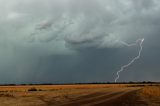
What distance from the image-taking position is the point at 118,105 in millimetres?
34719

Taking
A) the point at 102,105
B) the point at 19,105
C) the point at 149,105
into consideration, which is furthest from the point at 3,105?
the point at 149,105

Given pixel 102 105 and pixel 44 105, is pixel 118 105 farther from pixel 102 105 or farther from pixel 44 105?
pixel 44 105

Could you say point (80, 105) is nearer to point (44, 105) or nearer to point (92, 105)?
point (92, 105)

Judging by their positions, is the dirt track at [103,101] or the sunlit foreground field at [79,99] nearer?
the dirt track at [103,101]

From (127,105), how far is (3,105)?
524 inches

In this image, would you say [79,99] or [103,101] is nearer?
[103,101]

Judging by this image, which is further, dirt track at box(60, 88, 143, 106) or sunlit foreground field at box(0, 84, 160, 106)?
sunlit foreground field at box(0, 84, 160, 106)

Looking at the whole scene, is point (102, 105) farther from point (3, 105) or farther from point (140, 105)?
point (3, 105)

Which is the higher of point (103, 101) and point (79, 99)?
point (79, 99)

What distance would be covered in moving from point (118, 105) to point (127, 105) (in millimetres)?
1002

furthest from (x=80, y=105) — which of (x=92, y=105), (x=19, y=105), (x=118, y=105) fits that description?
(x=19, y=105)

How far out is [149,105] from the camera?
36938 mm

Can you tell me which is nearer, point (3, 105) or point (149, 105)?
point (3, 105)

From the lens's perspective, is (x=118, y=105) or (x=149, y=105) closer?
(x=118, y=105)
